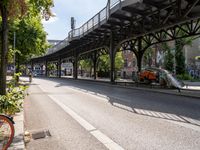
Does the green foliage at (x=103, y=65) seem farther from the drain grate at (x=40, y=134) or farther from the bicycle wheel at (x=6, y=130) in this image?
the bicycle wheel at (x=6, y=130)

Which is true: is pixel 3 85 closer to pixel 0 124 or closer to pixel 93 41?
pixel 0 124

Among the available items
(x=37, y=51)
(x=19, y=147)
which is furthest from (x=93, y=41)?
(x=19, y=147)

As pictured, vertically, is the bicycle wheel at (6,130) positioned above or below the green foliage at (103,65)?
below

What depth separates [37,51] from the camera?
35594 millimetres

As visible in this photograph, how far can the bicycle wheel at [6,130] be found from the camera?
4.84 meters

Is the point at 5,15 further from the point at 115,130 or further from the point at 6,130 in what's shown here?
the point at 115,130

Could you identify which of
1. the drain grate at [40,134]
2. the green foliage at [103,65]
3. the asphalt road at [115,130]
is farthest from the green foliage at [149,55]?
the drain grate at [40,134]

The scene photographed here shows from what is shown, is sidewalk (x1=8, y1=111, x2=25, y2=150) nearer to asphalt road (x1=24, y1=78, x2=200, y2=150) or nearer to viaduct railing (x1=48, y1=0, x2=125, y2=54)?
asphalt road (x1=24, y1=78, x2=200, y2=150)

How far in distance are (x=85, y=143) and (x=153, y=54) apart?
60.7 m

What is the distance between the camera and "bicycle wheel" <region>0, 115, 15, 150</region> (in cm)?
484

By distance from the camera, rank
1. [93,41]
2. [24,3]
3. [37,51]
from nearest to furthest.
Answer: [24,3] → [37,51] → [93,41]

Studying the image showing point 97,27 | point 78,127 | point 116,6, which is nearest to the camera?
point 78,127

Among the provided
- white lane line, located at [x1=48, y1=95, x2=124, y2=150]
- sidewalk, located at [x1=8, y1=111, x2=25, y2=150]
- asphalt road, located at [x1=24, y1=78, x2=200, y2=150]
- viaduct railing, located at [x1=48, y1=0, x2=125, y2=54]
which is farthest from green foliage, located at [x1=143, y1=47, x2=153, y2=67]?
sidewalk, located at [x1=8, y1=111, x2=25, y2=150]

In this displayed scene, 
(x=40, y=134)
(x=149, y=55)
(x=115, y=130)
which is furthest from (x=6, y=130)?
(x=149, y=55)
